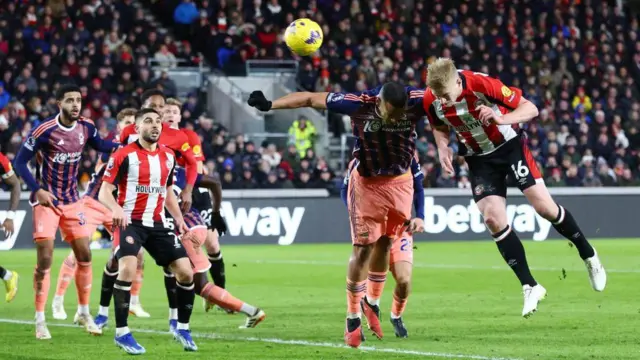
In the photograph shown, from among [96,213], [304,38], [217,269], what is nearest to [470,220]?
[217,269]

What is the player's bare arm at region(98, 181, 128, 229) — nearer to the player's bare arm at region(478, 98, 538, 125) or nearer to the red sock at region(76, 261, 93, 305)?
the red sock at region(76, 261, 93, 305)

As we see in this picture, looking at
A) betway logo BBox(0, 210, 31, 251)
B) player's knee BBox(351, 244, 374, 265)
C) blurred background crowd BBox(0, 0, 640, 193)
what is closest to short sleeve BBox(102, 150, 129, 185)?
player's knee BBox(351, 244, 374, 265)

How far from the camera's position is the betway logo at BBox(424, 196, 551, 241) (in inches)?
957

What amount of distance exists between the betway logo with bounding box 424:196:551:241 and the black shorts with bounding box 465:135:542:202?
14312 millimetres

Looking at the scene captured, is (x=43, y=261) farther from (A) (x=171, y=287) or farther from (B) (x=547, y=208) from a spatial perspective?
(B) (x=547, y=208)

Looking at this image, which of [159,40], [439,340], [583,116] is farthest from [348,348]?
[583,116]

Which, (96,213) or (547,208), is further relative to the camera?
Result: (96,213)

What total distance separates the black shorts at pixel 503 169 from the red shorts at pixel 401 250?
0.92 meters

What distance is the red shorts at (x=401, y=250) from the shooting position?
10.4 metres

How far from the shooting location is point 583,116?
96.4 ft

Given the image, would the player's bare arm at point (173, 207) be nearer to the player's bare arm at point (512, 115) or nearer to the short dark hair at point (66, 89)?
the short dark hair at point (66, 89)

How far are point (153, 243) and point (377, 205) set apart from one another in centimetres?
184

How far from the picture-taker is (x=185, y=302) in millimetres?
9297

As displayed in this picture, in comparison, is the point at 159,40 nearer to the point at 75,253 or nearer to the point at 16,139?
the point at 16,139
